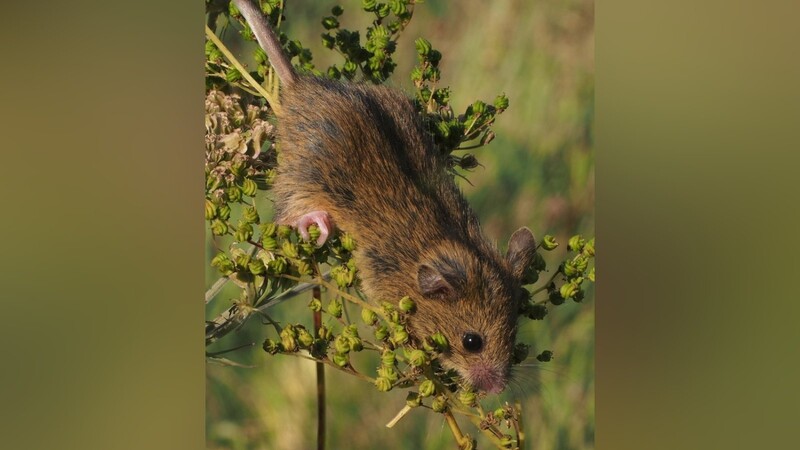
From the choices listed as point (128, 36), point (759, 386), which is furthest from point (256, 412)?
point (759, 386)

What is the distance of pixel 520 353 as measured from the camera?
2102mm

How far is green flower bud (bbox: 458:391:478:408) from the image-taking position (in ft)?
6.70

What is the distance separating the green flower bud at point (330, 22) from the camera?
6.89ft

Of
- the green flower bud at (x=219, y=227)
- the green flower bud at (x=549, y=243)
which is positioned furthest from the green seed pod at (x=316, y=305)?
the green flower bud at (x=549, y=243)

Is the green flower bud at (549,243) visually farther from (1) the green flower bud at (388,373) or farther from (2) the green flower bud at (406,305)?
(1) the green flower bud at (388,373)

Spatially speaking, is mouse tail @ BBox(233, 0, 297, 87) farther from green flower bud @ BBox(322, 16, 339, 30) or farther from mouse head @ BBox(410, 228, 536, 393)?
mouse head @ BBox(410, 228, 536, 393)

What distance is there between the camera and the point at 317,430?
210 cm

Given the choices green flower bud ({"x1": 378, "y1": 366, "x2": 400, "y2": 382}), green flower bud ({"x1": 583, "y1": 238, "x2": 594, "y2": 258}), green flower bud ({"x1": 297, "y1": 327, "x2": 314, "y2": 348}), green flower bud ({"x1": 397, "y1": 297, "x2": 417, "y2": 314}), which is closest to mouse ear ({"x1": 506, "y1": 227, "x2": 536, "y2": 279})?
green flower bud ({"x1": 583, "y1": 238, "x2": 594, "y2": 258})

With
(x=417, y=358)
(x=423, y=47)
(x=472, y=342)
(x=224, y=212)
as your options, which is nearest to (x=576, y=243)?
(x=472, y=342)

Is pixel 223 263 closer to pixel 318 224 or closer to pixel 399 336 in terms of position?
pixel 318 224

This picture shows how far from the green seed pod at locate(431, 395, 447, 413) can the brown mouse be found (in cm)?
7

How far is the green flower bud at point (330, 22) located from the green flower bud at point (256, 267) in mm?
499

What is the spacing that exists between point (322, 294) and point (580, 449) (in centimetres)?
62

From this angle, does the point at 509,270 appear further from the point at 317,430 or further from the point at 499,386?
the point at 317,430
